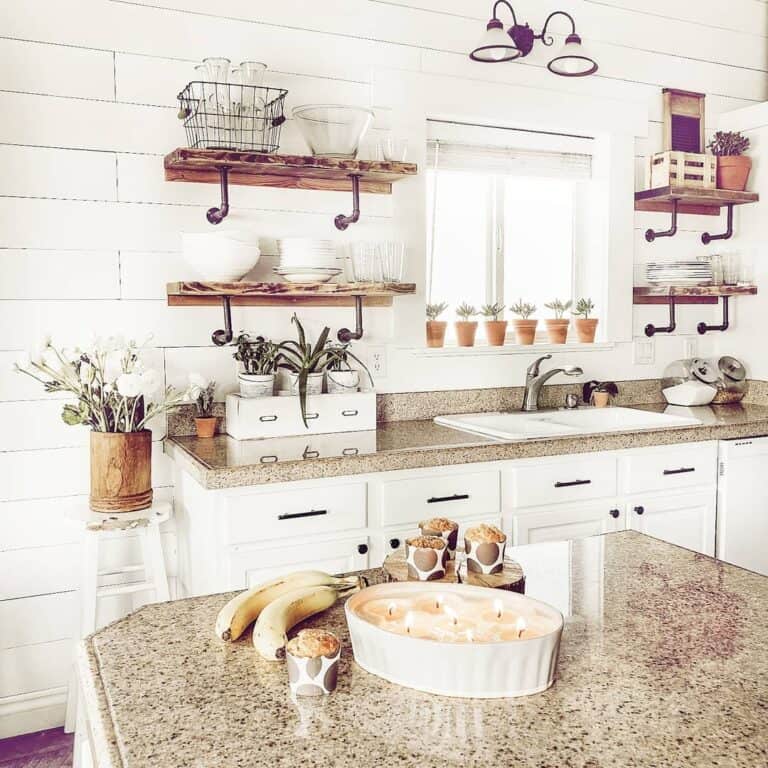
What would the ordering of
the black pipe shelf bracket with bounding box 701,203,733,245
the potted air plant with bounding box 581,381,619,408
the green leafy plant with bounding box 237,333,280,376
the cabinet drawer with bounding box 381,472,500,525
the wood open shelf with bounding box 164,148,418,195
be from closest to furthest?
1. the cabinet drawer with bounding box 381,472,500,525
2. the wood open shelf with bounding box 164,148,418,195
3. the green leafy plant with bounding box 237,333,280,376
4. the potted air plant with bounding box 581,381,619,408
5. the black pipe shelf bracket with bounding box 701,203,733,245

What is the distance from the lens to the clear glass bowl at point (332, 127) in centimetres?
280

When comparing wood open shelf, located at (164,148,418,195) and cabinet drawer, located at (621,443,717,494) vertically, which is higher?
wood open shelf, located at (164,148,418,195)

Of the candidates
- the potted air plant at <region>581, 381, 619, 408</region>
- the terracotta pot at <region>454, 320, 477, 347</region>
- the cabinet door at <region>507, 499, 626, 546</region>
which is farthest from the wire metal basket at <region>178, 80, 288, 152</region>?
the potted air plant at <region>581, 381, 619, 408</region>

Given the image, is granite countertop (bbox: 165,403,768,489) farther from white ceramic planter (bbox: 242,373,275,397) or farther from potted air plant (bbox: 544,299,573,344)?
potted air plant (bbox: 544,299,573,344)

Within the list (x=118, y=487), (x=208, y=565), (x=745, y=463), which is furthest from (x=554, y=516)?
(x=118, y=487)

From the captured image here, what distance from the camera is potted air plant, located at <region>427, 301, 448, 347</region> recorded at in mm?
3330

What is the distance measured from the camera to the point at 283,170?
2.82 meters

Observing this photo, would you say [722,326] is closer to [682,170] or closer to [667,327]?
[667,327]

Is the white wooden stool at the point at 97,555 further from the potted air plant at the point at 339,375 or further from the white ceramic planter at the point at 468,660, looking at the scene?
the white ceramic planter at the point at 468,660

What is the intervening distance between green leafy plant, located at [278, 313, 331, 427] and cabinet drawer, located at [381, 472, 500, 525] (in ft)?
1.36

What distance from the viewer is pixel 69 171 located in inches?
105

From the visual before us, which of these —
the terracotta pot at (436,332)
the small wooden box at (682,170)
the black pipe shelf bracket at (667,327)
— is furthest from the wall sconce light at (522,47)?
the black pipe shelf bracket at (667,327)

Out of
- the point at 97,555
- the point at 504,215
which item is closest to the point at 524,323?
the point at 504,215

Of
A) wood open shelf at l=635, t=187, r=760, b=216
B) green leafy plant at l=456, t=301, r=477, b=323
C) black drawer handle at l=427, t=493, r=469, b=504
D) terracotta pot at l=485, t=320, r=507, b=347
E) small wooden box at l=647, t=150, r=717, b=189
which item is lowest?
black drawer handle at l=427, t=493, r=469, b=504
